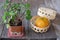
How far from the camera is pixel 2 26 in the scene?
1.19 meters

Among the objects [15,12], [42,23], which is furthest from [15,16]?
[42,23]

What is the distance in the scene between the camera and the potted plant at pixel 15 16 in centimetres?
104

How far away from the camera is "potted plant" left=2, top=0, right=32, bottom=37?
1045 mm

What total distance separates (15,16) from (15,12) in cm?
4

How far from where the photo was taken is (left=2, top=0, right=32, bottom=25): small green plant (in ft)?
3.37

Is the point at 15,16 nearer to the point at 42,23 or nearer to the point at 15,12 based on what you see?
the point at 15,12

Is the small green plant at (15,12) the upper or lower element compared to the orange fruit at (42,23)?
upper

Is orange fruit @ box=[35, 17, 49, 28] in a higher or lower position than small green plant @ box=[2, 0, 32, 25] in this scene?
lower

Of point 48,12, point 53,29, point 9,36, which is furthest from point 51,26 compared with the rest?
point 9,36

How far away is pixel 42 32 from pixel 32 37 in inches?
3.7

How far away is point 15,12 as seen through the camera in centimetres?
104

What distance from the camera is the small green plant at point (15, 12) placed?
3.37 ft

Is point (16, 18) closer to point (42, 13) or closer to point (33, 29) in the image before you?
point (33, 29)

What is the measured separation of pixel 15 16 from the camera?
3.48 feet
